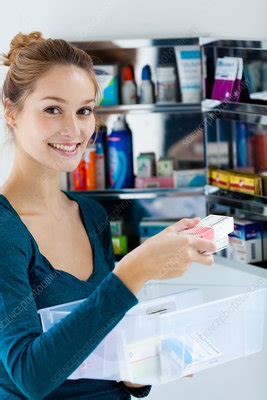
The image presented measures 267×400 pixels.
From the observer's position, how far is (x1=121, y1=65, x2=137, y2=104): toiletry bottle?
8.38 ft

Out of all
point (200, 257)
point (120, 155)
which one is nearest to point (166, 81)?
point (120, 155)

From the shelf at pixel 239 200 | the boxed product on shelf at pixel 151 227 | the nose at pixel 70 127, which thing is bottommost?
the boxed product on shelf at pixel 151 227

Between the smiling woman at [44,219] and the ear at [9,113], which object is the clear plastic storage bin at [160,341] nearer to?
the smiling woman at [44,219]

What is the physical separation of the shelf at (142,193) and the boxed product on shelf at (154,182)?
36mm

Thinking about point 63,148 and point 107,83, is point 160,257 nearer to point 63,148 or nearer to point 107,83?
point 63,148

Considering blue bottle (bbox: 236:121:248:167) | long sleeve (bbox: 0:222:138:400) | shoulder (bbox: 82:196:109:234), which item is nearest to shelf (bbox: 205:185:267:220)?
blue bottle (bbox: 236:121:248:167)

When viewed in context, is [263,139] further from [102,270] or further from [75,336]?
[75,336]

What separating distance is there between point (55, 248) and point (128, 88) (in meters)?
1.17

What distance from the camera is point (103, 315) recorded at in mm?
1146

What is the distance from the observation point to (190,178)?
259 centimetres

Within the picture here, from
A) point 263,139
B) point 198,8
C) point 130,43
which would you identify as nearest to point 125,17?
point 130,43

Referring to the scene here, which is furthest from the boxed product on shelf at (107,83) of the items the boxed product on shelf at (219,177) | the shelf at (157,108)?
the boxed product on shelf at (219,177)

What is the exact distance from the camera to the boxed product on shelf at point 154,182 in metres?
2.58

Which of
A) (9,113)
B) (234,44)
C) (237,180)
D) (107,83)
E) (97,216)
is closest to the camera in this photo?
(9,113)
